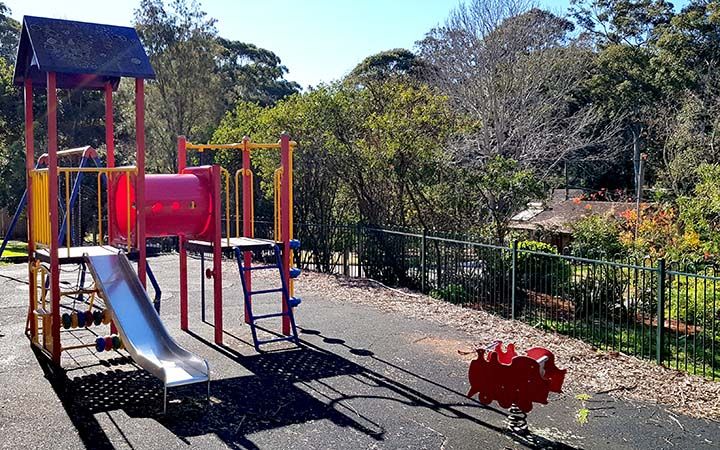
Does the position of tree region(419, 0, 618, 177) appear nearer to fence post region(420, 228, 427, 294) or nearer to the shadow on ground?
fence post region(420, 228, 427, 294)

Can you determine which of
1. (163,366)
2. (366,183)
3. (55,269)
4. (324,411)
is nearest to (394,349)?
(324,411)

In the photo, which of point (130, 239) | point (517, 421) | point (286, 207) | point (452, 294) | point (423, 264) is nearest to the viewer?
point (517, 421)

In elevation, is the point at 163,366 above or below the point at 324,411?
above

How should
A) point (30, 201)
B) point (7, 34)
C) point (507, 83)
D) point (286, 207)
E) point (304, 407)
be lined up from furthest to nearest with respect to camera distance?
point (7, 34)
point (507, 83)
point (286, 207)
point (30, 201)
point (304, 407)

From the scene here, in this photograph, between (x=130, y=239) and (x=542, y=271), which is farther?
(x=542, y=271)

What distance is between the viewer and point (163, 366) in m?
5.27

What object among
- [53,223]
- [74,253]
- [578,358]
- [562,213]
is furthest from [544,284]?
[562,213]

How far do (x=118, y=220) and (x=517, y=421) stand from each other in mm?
4889

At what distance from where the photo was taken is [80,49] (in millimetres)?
6500

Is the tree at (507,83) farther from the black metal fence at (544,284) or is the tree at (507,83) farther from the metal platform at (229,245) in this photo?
the metal platform at (229,245)

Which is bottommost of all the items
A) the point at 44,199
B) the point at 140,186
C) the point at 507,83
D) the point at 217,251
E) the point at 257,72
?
the point at 217,251

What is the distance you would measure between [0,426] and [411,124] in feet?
29.5

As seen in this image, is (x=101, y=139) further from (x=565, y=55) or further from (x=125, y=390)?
(x=125, y=390)

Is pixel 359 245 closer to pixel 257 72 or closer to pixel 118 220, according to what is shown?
pixel 118 220
